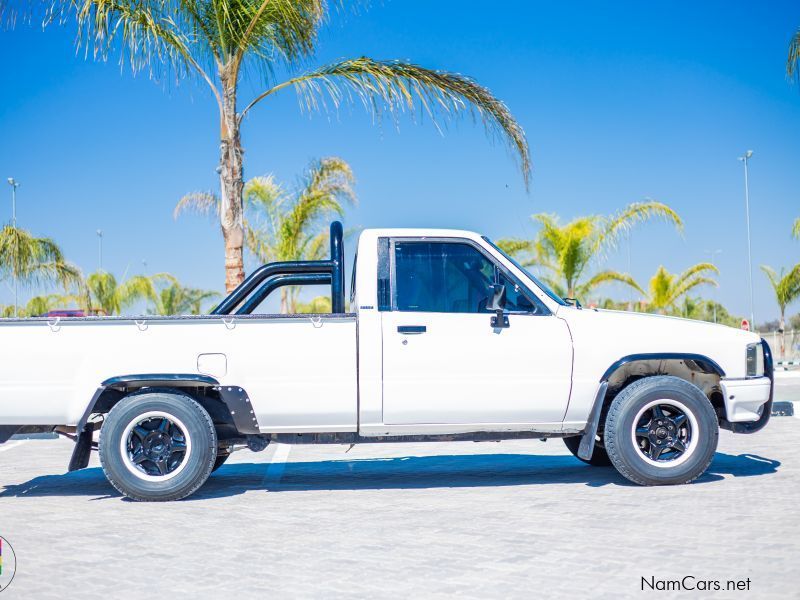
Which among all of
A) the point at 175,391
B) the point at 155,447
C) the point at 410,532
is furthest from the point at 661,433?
the point at 155,447

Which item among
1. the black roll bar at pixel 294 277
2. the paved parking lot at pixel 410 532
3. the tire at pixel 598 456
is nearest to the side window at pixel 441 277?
the black roll bar at pixel 294 277

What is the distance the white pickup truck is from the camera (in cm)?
662

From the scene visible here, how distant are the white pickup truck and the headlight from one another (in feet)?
0.05

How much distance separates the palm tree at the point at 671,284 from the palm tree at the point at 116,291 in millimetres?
22324

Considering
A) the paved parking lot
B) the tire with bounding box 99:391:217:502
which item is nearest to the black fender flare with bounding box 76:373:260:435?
the tire with bounding box 99:391:217:502

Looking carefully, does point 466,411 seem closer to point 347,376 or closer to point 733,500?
point 347,376

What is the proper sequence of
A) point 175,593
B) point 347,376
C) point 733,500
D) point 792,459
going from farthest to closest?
point 792,459
point 347,376
point 733,500
point 175,593

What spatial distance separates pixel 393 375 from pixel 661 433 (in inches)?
84.5

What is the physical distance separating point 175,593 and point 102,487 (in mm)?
3677

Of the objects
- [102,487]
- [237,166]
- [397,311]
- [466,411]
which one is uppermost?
[237,166]

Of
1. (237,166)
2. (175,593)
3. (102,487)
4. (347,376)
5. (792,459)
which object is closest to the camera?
(175,593)

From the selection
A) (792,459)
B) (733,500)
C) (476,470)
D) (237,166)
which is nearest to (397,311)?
(476,470)

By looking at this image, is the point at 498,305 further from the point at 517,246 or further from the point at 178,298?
the point at 178,298

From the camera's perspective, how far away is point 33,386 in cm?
660
